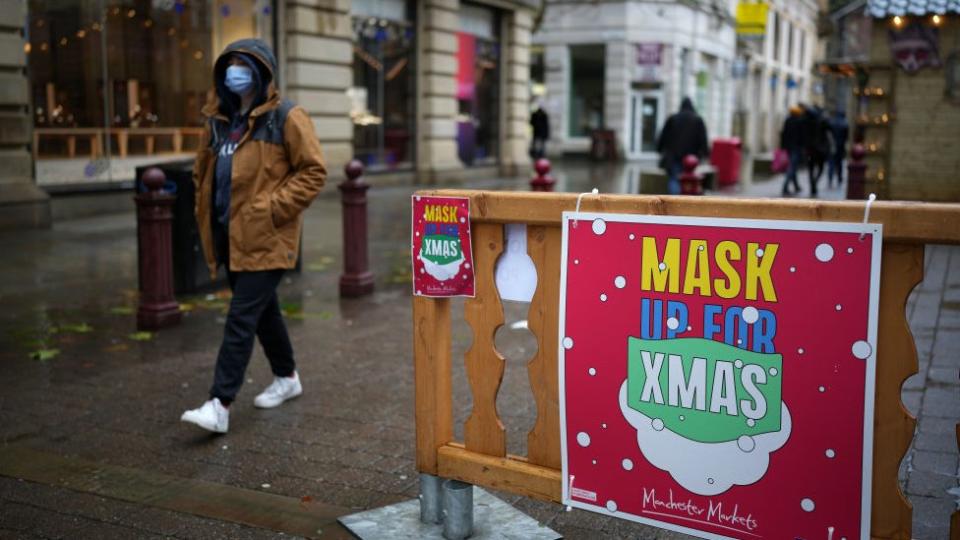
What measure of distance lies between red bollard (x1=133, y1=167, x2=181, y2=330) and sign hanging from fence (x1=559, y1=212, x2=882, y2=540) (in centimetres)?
495

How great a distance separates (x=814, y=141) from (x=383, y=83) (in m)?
9.53

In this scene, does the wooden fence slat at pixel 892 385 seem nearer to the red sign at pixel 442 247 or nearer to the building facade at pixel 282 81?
the red sign at pixel 442 247

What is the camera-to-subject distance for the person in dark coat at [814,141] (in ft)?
68.8

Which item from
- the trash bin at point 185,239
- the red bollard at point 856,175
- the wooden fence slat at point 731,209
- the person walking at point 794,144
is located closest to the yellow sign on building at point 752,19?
the person walking at point 794,144

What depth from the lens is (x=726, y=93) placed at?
47.2 meters

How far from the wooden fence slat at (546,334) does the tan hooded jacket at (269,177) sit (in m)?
2.13

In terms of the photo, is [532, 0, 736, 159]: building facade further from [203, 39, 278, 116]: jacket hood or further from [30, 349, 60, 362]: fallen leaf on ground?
[203, 39, 278, 116]: jacket hood

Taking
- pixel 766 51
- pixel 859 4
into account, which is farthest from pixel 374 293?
pixel 766 51

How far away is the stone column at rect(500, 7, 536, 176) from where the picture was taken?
85.2ft

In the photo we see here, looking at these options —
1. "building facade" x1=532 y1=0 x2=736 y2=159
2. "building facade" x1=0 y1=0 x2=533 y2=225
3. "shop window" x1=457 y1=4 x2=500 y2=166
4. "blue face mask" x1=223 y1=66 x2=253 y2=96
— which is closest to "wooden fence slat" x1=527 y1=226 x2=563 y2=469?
"blue face mask" x1=223 y1=66 x2=253 y2=96

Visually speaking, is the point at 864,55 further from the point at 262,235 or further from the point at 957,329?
the point at 262,235

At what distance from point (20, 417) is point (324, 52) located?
14.5 metres

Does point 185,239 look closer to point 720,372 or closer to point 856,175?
point 720,372

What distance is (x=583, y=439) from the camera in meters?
3.09
